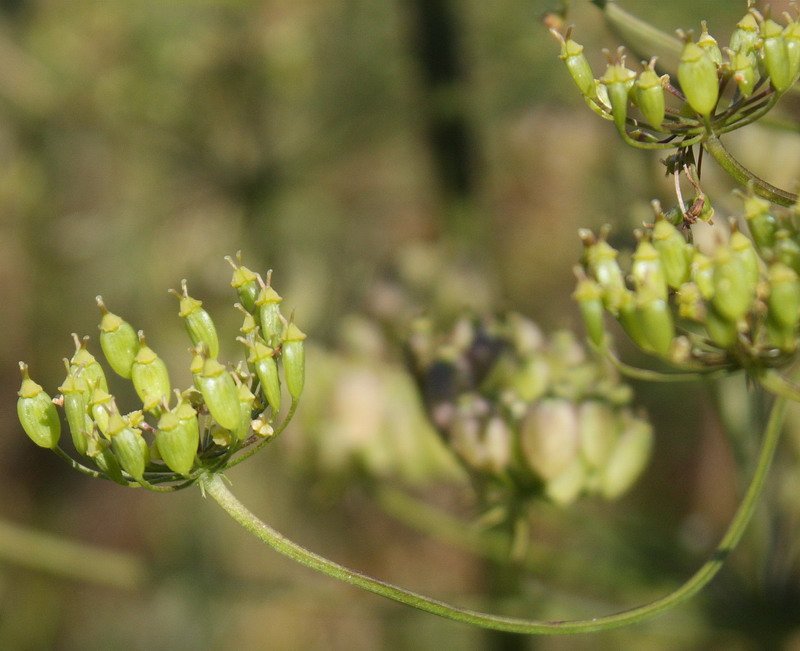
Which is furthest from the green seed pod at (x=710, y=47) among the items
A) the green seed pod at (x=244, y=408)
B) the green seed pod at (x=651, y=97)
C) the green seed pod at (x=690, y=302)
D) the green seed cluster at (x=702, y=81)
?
the green seed pod at (x=244, y=408)

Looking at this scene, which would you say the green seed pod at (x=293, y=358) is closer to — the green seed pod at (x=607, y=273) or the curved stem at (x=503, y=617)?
the curved stem at (x=503, y=617)

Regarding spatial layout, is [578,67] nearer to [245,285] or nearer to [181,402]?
[245,285]

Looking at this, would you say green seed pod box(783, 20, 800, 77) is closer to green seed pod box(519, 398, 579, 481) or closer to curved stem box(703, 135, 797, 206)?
curved stem box(703, 135, 797, 206)

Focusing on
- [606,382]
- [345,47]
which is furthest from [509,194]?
[606,382]

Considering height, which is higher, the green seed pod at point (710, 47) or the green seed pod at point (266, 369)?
the green seed pod at point (710, 47)

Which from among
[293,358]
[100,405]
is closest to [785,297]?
[293,358]

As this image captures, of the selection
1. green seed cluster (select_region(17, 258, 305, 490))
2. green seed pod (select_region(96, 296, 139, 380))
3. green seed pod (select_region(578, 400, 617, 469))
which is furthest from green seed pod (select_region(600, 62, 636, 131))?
green seed pod (select_region(578, 400, 617, 469))
